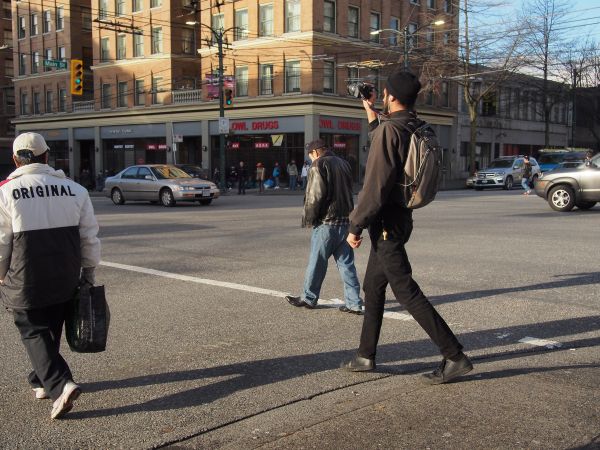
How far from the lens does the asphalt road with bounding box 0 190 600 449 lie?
359 centimetres

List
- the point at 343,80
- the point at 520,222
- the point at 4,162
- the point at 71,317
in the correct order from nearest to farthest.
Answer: the point at 71,317
the point at 520,222
the point at 343,80
the point at 4,162

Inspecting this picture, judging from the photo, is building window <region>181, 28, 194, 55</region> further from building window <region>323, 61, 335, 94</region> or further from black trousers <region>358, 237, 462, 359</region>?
black trousers <region>358, 237, 462, 359</region>

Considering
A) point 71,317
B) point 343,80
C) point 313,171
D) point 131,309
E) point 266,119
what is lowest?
point 131,309

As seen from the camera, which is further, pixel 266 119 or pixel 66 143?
pixel 66 143

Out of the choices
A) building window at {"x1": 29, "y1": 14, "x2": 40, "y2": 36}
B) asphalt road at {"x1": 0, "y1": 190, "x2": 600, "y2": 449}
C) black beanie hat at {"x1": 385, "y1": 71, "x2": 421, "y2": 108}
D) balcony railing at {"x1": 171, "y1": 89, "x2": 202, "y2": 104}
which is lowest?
asphalt road at {"x1": 0, "y1": 190, "x2": 600, "y2": 449}

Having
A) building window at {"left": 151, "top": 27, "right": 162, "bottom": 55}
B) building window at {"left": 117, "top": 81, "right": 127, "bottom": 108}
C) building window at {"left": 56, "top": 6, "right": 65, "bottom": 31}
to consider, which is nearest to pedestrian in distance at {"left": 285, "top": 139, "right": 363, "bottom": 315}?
building window at {"left": 151, "top": 27, "right": 162, "bottom": 55}

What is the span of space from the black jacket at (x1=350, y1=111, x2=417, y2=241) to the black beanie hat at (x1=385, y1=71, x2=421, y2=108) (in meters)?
0.09

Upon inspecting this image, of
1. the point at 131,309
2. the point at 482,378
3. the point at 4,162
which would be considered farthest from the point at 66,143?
the point at 482,378

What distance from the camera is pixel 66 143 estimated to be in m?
52.8

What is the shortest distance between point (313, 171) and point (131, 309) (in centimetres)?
243

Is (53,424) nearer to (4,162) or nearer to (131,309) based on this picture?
(131,309)

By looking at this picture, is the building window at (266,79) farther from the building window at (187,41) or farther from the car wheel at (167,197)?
the car wheel at (167,197)

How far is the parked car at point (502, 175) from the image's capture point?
34.2 m

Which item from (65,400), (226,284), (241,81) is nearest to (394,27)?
(241,81)
